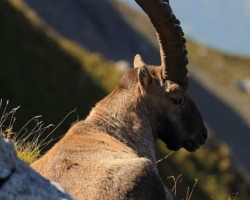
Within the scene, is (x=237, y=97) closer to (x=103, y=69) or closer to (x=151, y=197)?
(x=103, y=69)

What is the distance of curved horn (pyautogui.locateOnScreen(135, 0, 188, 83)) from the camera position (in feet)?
33.2

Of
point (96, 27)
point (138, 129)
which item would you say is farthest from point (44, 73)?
point (96, 27)

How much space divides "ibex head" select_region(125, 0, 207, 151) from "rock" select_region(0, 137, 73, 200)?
4377 millimetres

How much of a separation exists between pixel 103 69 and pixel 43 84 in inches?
230

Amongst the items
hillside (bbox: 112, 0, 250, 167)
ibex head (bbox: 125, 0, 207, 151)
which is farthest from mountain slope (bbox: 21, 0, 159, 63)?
ibex head (bbox: 125, 0, 207, 151)

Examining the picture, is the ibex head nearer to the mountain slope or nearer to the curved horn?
the curved horn

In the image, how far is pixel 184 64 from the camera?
35.0 ft

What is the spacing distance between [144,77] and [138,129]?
29.0 inches

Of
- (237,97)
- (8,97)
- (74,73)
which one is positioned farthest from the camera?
(237,97)

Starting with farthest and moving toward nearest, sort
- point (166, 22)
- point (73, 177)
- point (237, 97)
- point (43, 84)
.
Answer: point (237, 97) → point (43, 84) → point (166, 22) → point (73, 177)

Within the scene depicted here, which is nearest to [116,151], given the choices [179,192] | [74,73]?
[179,192]

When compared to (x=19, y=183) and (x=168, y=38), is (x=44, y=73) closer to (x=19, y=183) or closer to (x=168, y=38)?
(x=168, y=38)

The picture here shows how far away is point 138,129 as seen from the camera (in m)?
10.5

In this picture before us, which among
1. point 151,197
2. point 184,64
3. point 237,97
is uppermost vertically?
point 184,64
